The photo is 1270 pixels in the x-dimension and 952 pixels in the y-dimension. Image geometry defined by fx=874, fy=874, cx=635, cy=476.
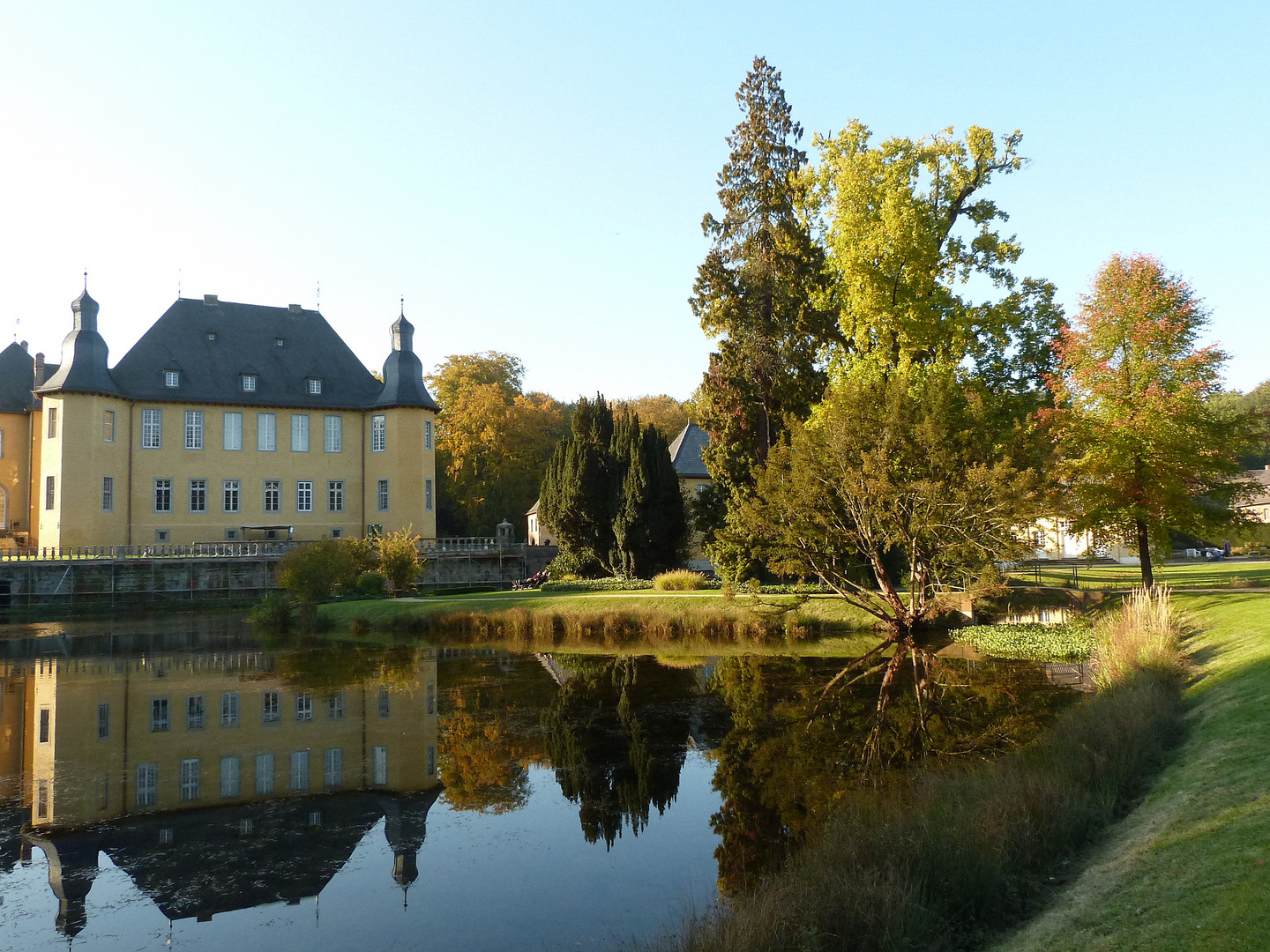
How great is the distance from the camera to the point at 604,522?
110 ft

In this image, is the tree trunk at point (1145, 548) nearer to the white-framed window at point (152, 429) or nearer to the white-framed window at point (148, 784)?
the white-framed window at point (148, 784)

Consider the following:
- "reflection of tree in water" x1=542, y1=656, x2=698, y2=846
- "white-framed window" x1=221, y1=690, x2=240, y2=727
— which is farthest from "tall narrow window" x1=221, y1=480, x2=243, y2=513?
"reflection of tree in water" x1=542, y1=656, x2=698, y2=846

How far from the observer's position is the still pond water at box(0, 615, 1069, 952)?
6965 mm

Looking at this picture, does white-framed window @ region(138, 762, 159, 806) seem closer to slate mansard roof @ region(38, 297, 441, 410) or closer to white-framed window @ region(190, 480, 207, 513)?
slate mansard roof @ region(38, 297, 441, 410)

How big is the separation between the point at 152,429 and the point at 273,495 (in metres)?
6.19

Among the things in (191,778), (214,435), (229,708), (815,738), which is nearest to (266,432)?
(214,435)

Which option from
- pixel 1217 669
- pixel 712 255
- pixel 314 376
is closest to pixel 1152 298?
pixel 1217 669

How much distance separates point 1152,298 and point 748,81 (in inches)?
584

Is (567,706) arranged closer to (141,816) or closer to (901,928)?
(141,816)

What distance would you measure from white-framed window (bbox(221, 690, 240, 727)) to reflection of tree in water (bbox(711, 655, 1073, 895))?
25.9 ft

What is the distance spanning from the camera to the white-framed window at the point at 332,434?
4431 centimetres

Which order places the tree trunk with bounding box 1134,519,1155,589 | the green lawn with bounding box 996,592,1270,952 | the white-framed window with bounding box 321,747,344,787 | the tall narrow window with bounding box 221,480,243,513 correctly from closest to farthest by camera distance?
the green lawn with bounding box 996,592,1270,952 < the white-framed window with bounding box 321,747,344,787 < the tree trunk with bounding box 1134,519,1155,589 < the tall narrow window with bounding box 221,480,243,513

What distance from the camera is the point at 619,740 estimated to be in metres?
12.6

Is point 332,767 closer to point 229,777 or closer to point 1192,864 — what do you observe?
point 229,777
